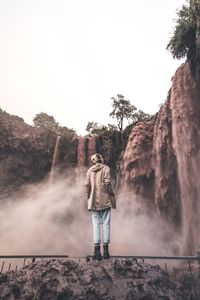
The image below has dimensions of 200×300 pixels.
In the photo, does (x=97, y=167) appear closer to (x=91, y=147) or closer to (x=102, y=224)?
(x=102, y=224)

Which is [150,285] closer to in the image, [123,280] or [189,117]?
[123,280]

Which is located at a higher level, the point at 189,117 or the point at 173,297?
the point at 189,117

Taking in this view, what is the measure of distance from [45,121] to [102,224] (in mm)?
31176

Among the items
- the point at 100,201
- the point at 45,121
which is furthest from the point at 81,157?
the point at 45,121

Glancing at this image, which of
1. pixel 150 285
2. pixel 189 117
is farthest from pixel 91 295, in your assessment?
pixel 189 117

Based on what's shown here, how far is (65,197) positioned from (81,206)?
4.05 ft

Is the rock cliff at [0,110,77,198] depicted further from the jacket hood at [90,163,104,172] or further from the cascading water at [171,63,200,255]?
the jacket hood at [90,163,104,172]

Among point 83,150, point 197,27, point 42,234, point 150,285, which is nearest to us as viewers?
point 150,285

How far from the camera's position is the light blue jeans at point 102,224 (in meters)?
3.92

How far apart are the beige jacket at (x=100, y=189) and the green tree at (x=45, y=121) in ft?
93.6

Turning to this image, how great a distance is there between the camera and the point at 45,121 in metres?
33.9

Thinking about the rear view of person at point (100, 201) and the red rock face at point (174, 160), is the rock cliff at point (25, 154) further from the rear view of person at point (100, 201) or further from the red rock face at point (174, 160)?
the rear view of person at point (100, 201)

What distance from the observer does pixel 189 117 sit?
10844 mm

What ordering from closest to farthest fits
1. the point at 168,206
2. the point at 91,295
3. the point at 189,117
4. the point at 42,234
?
the point at 91,295 < the point at 189,117 < the point at 168,206 < the point at 42,234
